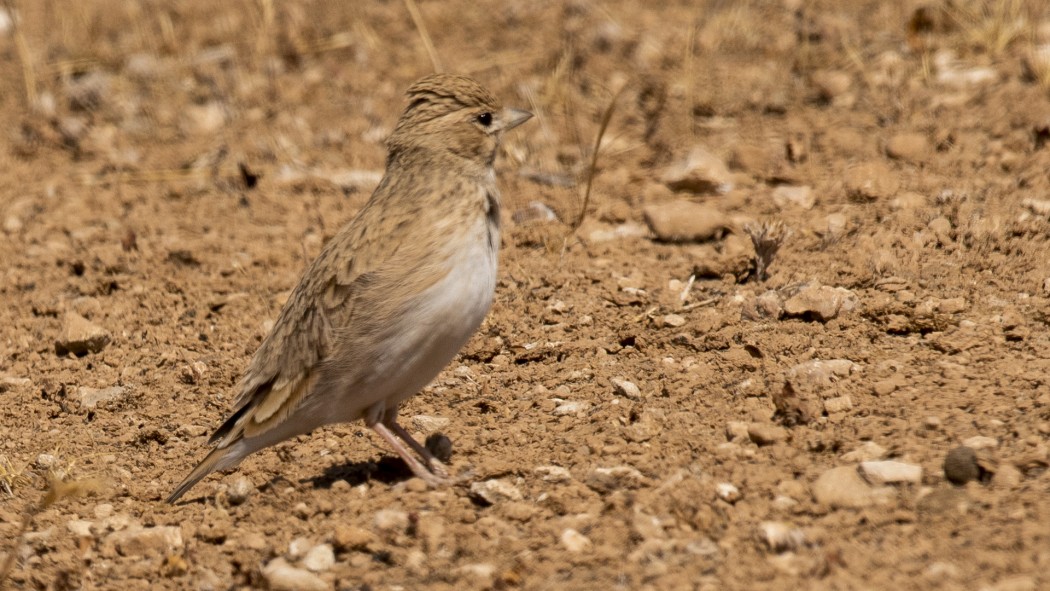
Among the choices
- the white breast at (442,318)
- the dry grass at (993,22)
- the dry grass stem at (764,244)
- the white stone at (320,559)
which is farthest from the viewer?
the dry grass at (993,22)

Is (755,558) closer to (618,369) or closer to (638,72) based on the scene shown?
(618,369)

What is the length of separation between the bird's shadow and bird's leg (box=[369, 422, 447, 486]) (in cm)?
6

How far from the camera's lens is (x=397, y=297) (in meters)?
4.60

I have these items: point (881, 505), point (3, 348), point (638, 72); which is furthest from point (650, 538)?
point (638, 72)

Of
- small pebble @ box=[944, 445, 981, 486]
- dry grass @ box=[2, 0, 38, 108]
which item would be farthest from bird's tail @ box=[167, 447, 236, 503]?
dry grass @ box=[2, 0, 38, 108]

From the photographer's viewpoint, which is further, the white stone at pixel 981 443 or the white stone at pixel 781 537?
the white stone at pixel 981 443

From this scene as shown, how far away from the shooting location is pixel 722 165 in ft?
25.0

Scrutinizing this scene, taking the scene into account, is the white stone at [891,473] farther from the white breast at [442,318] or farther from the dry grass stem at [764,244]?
the dry grass stem at [764,244]

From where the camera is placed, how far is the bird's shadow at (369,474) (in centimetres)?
486

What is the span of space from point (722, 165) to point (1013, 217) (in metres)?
1.77

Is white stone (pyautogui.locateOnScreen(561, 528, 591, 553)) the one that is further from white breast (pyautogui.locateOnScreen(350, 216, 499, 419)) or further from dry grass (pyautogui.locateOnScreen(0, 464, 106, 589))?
dry grass (pyautogui.locateOnScreen(0, 464, 106, 589))

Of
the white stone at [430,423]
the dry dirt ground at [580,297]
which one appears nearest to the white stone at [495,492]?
the dry dirt ground at [580,297]

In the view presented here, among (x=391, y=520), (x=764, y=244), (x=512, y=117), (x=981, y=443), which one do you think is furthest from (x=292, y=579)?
(x=764, y=244)

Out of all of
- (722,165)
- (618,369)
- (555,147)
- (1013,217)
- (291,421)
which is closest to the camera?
(291,421)
